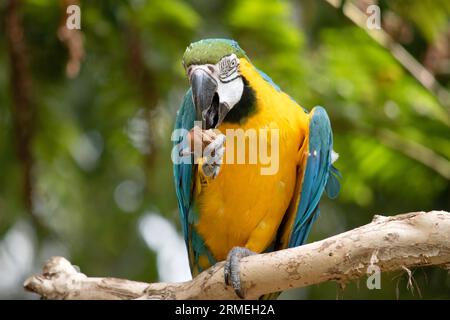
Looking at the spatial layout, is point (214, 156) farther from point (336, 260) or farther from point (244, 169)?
point (336, 260)

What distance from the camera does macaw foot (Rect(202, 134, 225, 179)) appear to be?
3.68 meters

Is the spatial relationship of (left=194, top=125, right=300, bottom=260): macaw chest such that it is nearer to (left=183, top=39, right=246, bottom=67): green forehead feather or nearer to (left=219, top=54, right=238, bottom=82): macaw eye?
(left=219, top=54, right=238, bottom=82): macaw eye

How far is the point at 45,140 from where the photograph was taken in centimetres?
556

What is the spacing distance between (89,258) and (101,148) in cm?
118

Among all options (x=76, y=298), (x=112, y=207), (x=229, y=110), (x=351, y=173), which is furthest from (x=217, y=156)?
(x=112, y=207)

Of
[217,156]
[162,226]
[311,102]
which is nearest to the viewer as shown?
[217,156]

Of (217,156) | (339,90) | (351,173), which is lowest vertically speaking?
(217,156)

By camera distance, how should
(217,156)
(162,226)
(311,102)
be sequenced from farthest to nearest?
(162,226) < (311,102) < (217,156)

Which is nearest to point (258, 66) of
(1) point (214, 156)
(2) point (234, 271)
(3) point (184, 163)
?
(3) point (184, 163)

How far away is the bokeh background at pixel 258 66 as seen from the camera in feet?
15.5

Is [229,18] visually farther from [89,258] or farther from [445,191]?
[89,258]

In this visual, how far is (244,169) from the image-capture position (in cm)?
387

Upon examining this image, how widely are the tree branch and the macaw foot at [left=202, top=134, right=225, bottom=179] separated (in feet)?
1.70

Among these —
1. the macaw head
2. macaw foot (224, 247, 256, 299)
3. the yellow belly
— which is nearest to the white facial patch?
the macaw head
